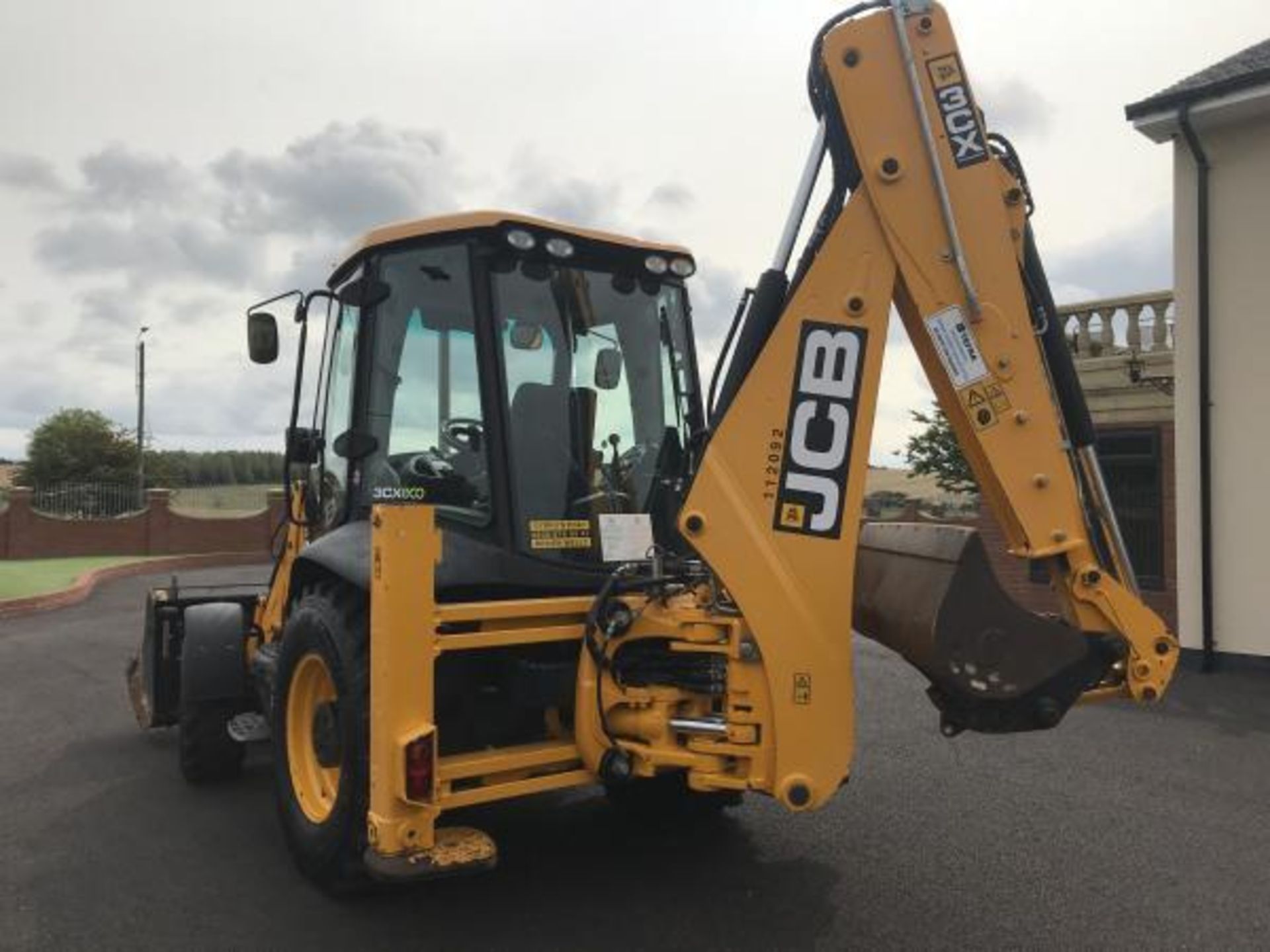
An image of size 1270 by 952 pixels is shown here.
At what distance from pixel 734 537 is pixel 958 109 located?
1.57 m

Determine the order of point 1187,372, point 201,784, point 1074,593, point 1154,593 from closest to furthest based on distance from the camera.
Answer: point 1074,593 < point 201,784 < point 1187,372 < point 1154,593

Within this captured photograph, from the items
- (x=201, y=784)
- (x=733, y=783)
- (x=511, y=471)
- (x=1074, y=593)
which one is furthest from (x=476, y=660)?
(x=201, y=784)

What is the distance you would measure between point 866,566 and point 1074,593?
2.35ft

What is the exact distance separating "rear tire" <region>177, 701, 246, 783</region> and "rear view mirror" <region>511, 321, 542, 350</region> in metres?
2.84

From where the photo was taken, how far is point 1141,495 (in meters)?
11.0

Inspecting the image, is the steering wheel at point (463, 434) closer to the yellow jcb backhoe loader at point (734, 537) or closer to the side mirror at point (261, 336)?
the yellow jcb backhoe loader at point (734, 537)

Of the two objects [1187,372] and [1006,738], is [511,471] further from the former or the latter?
[1187,372]

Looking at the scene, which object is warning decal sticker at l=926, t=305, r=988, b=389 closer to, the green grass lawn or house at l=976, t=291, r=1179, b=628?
house at l=976, t=291, r=1179, b=628

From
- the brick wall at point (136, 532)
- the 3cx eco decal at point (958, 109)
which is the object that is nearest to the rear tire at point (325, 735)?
the 3cx eco decal at point (958, 109)

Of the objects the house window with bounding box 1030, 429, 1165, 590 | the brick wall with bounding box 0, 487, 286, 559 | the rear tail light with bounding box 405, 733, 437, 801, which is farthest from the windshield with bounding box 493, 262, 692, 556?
the brick wall with bounding box 0, 487, 286, 559

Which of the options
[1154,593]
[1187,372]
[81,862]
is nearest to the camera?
[81,862]

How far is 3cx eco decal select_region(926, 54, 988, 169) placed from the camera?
130 inches

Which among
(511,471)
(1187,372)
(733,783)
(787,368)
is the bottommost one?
(733,783)

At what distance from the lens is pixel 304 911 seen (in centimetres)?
384
